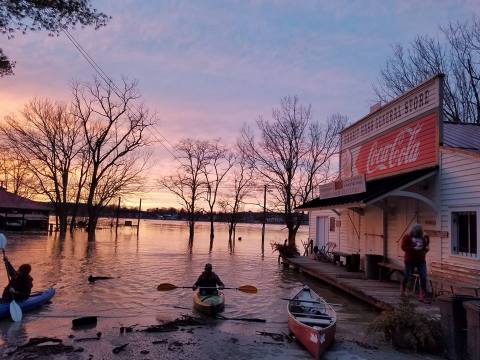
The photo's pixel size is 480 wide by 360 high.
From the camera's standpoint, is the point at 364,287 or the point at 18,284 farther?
the point at 364,287

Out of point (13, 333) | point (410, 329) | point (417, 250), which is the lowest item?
point (13, 333)

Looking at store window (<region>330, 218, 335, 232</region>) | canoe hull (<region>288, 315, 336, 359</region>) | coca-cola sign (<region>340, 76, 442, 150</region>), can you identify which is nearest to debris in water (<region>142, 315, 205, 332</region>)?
canoe hull (<region>288, 315, 336, 359</region>)

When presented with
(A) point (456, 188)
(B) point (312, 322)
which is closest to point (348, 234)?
(A) point (456, 188)

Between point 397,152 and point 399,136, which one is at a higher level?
point 399,136

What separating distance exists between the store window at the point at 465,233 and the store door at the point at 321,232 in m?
12.1

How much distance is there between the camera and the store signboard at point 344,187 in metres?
15.7

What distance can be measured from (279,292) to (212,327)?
7.00 m

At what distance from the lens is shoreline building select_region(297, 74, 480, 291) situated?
12.8 m

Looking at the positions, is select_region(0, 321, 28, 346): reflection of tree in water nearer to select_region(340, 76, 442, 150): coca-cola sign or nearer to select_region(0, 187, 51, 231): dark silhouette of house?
select_region(340, 76, 442, 150): coca-cola sign

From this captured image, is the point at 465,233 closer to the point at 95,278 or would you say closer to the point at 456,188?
the point at 456,188

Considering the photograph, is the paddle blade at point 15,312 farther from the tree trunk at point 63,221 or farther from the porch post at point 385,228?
the tree trunk at point 63,221

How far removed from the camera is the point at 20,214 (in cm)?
6003

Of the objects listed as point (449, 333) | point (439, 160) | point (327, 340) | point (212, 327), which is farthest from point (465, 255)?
point (212, 327)

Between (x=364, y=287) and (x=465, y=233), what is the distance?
11.5 feet
